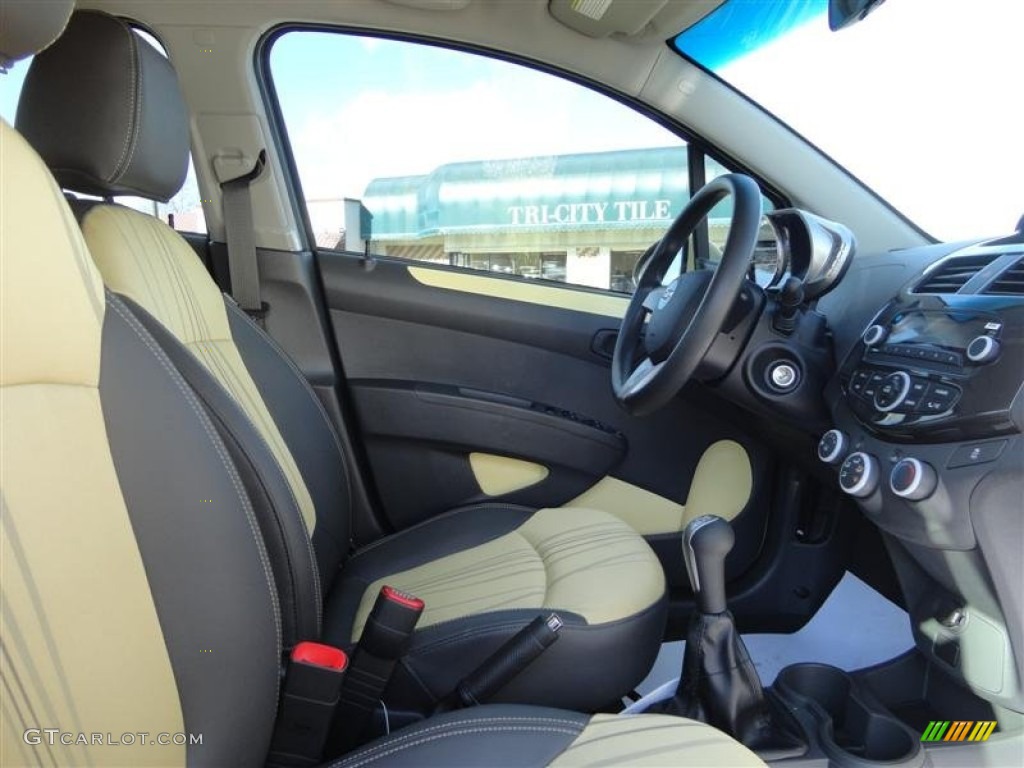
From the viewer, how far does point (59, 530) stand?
626mm

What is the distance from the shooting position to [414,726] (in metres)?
0.86

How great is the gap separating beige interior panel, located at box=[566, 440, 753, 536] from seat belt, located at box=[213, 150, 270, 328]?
0.88m

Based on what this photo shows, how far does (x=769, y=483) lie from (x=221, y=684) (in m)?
1.22

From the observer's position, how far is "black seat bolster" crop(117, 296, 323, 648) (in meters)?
0.84

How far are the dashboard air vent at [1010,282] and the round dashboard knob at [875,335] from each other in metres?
0.16

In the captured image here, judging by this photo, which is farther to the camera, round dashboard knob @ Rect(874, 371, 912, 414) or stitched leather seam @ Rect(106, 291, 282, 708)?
round dashboard knob @ Rect(874, 371, 912, 414)

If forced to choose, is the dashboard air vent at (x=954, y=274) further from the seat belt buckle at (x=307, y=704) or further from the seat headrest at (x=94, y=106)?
the seat headrest at (x=94, y=106)

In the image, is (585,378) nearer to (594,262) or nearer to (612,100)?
(594,262)

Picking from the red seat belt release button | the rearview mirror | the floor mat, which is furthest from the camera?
the floor mat

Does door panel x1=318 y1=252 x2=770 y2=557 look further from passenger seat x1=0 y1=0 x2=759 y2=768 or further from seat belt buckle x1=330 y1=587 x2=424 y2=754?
passenger seat x1=0 y1=0 x2=759 y2=768

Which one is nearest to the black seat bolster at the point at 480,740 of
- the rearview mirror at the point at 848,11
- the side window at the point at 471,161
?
the rearview mirror at the point at 848,11

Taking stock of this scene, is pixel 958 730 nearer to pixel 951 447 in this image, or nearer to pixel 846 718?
pixel 846 718

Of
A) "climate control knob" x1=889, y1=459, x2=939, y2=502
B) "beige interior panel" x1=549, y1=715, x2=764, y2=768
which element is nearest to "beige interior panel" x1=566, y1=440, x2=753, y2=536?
"climate control knob" x1=889, y1=459, x2=939, y2=502

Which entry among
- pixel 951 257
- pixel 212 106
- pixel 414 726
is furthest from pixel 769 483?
pixel 212 106
